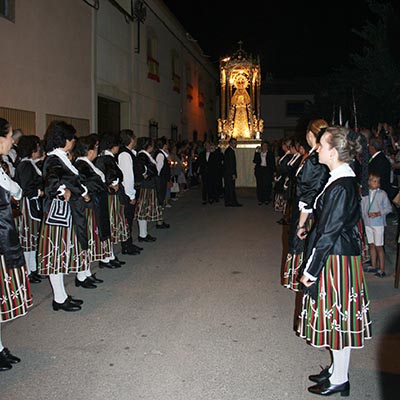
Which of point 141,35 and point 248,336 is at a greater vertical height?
point 141,35

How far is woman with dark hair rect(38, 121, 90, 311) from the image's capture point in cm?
521

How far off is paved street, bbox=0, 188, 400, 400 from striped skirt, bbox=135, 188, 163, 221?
1530mm

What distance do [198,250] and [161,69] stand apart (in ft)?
46.3

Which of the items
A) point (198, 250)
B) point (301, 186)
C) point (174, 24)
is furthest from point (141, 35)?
point (301, 186)

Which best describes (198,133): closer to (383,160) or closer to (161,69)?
(161,69)

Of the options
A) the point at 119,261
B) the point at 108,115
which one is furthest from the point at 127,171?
the point at 108,115

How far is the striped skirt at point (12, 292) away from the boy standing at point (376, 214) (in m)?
4.33

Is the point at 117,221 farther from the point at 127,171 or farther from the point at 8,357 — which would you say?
the point at 8,357

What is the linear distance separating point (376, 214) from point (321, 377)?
3255mm

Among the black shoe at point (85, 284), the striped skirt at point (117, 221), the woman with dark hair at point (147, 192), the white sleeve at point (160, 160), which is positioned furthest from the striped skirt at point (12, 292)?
the white sleeve at point (160, 160)

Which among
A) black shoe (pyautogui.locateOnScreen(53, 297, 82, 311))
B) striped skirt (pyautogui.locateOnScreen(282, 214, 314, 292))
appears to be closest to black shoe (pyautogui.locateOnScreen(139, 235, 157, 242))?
black shoe (pyautogui.locateOnScreen(53, 297, 82, 311))

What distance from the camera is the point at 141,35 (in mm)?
17812

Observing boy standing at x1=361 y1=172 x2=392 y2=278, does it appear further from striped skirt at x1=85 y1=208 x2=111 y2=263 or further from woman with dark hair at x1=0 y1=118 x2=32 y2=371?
woman with dark hair at x1=0 y1=118 x2=32 y2=371

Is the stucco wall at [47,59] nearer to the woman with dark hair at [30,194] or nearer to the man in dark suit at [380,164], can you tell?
the woman with dark hair at [30,194]
